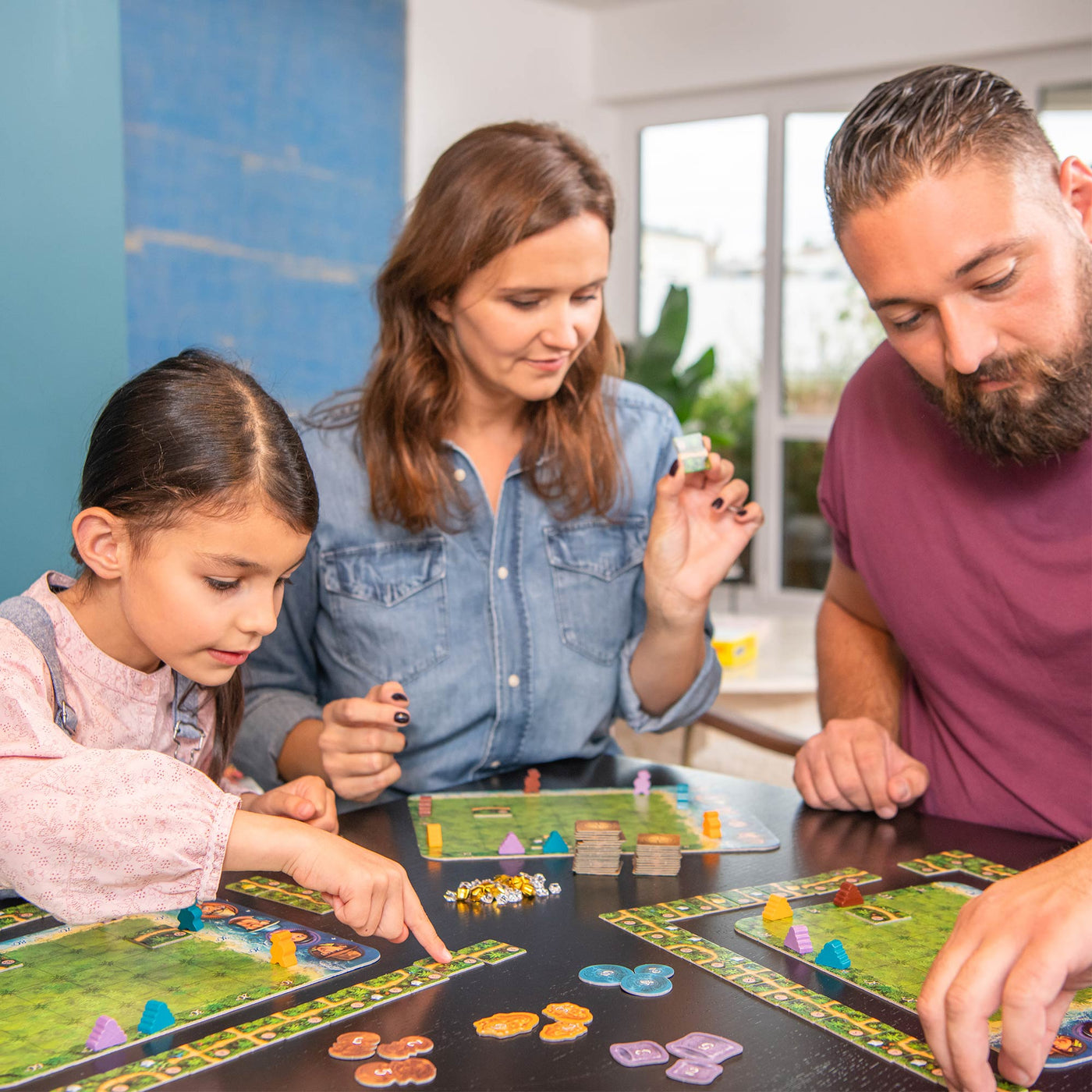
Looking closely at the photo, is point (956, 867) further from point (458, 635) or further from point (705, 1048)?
point (458, 635)

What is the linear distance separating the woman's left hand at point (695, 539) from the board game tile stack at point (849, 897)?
65 cm

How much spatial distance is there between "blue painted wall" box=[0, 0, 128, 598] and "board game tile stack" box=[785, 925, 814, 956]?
157 centimetres

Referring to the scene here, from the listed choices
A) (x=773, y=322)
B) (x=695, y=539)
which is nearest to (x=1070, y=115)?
(x=773, y=322)

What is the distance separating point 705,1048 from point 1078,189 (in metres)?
1.14

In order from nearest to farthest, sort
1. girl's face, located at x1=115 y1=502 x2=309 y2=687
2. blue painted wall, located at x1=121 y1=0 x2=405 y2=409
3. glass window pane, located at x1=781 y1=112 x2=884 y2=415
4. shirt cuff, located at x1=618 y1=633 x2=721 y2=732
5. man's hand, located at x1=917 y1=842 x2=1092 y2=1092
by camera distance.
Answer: man's hand, located at x1=917 y1=842 x2=1092 y2=1092, girl's face, located at x1=115 y1=502 x2=309 y2=687, shirt cuff, located at x1=618 y1=633 x2=721 y2=732, blue painted wall, located at x1=121 y1=0 x2=405 y2=409, glass window pane, located at x1=781 y1=112 x2=884 y2=415

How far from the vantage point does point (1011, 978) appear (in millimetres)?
841

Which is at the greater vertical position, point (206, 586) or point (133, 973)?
point (206, 586)

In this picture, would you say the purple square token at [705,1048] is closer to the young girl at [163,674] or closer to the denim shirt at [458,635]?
the young girl at [163,674]

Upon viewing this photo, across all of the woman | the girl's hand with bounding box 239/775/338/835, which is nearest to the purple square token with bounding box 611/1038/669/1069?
the girl's hand with bounding box 239/775/338/835

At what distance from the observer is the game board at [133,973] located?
0.95 m

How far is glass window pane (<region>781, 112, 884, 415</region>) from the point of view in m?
5.31

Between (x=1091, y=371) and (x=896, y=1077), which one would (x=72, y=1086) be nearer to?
(x=896, y=1077)

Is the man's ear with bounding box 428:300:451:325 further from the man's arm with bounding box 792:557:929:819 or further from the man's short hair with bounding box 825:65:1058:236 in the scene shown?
the man's arm with bounding box 792:557:929:819

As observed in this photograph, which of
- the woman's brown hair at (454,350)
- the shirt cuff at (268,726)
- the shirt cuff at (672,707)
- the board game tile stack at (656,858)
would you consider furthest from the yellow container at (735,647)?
the board game tile stack at (656,858)
